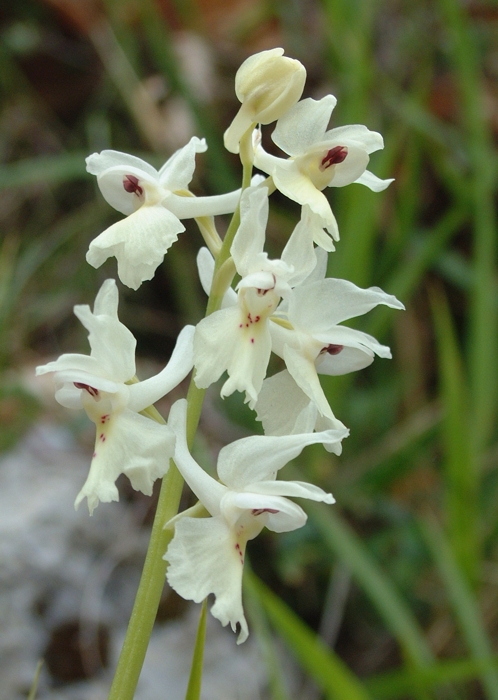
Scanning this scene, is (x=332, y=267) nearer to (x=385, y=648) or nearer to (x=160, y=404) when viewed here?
(x=160, y=404)

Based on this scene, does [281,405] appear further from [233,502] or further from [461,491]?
[461,491]

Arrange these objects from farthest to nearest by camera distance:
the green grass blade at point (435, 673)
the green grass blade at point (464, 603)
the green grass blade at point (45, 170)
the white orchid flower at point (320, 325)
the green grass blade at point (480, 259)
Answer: the green grass blade at point (45, 170)
the green grass blade at point (480, 259)
the green grass blade at point (464, 603)
the green grass blade at point (435, 673)
the white orchid flower at point (320, 325)

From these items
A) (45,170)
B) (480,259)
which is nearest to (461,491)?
(480,259)

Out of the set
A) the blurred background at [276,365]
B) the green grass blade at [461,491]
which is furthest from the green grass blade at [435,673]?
the green grass blade at [461,491]

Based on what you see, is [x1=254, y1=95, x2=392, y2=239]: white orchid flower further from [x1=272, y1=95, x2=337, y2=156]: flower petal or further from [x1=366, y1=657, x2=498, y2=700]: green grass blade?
[x1=366, y1=657, x2=498, y2=700]: green grass blade

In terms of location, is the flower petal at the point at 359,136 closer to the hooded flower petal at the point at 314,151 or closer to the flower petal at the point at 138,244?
the hooded flower petal at the point at 314,151

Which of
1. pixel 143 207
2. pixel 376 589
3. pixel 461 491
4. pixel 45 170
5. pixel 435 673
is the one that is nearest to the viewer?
pixel 143 207
